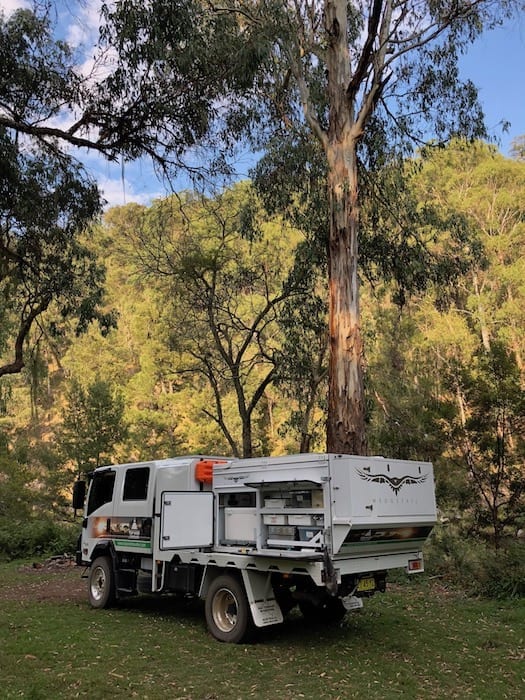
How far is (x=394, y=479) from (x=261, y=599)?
81.0 inches

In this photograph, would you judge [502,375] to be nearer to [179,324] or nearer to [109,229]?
[179,324]

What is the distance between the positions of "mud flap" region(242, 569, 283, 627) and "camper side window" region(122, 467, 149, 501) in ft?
8.02

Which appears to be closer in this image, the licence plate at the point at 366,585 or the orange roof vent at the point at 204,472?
the licence plate at the point at 366,585

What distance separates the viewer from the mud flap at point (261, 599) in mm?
6996

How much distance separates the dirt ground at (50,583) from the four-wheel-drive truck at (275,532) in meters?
2.75

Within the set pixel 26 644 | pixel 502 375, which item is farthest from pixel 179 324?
pixel 26 644

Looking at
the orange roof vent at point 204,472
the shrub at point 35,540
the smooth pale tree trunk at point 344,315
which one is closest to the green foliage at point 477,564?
the smooth pale tree trunk at point 344,315

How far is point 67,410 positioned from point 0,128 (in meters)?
20.2

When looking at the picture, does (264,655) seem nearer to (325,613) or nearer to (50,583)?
(325,613)

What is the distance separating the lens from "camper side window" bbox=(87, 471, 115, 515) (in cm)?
969

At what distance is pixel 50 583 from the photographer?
12.9m

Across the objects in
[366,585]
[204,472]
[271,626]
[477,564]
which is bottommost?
[271,626]

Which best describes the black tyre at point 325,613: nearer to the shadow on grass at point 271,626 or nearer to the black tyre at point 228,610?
the shadow on grass at point 271,626

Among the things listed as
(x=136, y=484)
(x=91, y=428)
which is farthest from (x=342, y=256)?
(x=91, y=428)
